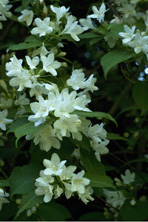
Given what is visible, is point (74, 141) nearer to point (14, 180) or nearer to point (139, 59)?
point (14, 180)

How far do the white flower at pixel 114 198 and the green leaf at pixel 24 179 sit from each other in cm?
105

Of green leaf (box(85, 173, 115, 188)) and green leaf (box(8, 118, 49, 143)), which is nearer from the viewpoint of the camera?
green leaf (box(8, 118, 49, 143))

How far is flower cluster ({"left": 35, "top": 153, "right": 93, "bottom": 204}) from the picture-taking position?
1.82 m

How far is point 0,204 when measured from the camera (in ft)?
6.88

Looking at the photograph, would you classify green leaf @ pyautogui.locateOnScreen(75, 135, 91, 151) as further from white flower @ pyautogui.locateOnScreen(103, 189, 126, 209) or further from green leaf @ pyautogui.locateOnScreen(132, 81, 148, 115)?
white flower @ pyautogui.locateOnScreen(103, 189, 126, 209)

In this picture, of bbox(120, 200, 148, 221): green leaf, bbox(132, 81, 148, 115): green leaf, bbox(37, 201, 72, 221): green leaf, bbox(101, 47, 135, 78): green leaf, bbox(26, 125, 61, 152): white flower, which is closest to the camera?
bbox(26, 125, 61, 152): white flower

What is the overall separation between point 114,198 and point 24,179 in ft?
3.84

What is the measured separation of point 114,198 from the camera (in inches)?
118

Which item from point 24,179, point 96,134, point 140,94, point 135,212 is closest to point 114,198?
point 135,212

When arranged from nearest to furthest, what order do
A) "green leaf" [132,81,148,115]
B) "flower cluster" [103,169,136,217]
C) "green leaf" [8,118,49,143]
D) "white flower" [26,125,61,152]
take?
"green leaf" [8,118,49,143] → "white flower" [26,125,61,152] → "green leaf" [132,81,148,115] → "flower cluster" [103,169,136,217]

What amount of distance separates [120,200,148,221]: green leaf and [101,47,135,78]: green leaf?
1.05m

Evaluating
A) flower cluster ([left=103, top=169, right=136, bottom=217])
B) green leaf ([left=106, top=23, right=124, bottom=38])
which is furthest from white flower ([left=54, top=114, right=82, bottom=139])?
flower cluster ([left=103, top=169, right=136, bottom=217])

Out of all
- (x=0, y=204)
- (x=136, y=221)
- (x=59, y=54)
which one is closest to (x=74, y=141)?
(x=0, y=204)

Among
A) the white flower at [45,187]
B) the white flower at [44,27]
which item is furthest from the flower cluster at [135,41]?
the white flower at [45,187]
